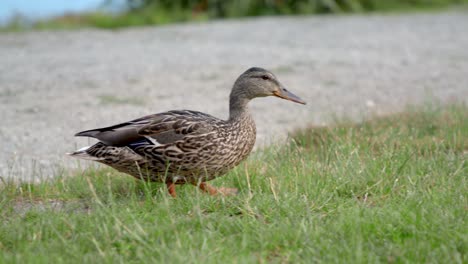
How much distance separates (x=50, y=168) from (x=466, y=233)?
11.0ft

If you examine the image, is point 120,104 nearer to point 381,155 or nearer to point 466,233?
point 381,155

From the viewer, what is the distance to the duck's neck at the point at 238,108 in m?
5.34

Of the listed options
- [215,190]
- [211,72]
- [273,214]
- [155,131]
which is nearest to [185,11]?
[211,72]

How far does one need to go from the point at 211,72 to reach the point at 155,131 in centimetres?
522

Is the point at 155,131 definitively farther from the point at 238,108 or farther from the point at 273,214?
the point at 273,214

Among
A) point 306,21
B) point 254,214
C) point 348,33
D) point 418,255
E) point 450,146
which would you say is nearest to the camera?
point 418,255

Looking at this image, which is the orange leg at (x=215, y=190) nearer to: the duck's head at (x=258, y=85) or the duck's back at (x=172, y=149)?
the duck's back at (x=172, y=149)

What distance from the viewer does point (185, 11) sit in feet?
51.0

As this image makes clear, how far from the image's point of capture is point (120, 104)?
827cm

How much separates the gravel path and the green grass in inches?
36.4

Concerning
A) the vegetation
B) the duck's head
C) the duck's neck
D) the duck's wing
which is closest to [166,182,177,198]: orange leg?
the duck's wing

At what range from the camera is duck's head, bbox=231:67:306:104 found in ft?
17.9

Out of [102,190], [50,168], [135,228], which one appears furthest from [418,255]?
[50,168]

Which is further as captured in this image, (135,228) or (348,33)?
(348,33)
